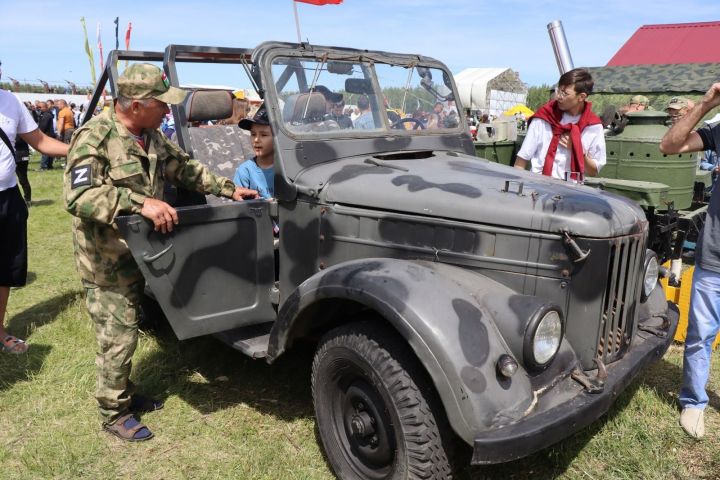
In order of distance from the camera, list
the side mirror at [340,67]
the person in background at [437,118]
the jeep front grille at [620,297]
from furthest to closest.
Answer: the person in background at [437,118], the side mirror at [340,67], the jeep front grille at [620,297]

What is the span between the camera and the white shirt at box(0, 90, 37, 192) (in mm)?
3859

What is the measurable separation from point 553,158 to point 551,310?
220 centimetres

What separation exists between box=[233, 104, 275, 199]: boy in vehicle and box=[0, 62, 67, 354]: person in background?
1237mm

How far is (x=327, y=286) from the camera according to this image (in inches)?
102

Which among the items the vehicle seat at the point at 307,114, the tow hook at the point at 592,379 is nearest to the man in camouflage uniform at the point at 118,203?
the vehicle seat at the point at 307,114

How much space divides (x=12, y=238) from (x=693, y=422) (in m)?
4.36

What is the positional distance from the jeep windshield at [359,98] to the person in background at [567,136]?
0.76 m

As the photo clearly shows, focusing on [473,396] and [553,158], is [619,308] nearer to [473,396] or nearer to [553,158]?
[473,396]

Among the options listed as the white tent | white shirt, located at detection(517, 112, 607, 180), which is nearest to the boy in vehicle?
white shirt, located at detection(517, 112, 607, 180)

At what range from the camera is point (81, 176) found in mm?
2705

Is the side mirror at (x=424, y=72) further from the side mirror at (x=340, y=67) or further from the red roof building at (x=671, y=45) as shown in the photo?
the red roof building at (x=671, y=45)

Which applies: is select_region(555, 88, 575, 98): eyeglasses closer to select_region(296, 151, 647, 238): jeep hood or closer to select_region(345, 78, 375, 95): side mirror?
select_region(296, 151, 647, 238): jeep hood

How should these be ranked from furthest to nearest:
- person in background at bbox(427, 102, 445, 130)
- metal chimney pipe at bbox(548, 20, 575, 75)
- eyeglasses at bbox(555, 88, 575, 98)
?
1. metal chimney pipe at bbox(548, 20, 575, 75)
2. eyeglasses at bbox(555, 88, 575, 98)
3. person in background at bbox(427, 102, 445, 130)

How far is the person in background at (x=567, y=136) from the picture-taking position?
414cm
